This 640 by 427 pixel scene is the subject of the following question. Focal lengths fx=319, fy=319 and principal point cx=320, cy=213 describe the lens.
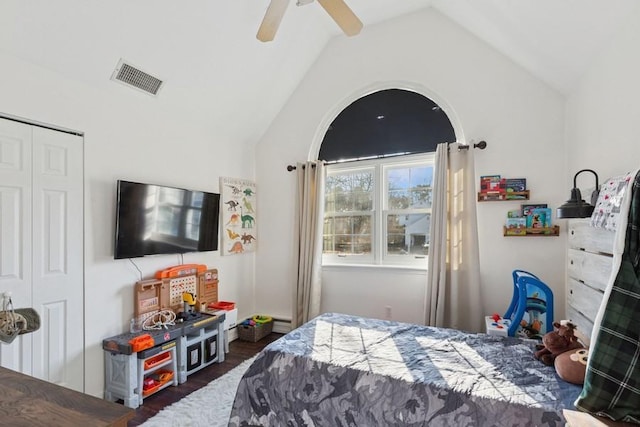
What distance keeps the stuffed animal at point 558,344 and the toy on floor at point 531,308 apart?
459 mm

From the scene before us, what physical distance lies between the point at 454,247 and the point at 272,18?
2520 millimetres

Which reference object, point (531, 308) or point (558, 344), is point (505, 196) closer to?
point (531, 308)

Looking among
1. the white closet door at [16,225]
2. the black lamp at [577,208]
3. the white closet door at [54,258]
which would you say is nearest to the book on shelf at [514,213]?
the black lamp at [577,208]

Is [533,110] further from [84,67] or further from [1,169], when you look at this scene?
[1,169]

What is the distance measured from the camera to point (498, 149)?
3.09m

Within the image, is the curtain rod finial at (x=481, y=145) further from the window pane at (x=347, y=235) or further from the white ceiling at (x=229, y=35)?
the window pane at (x=347, y=235)

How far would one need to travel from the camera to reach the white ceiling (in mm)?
1997

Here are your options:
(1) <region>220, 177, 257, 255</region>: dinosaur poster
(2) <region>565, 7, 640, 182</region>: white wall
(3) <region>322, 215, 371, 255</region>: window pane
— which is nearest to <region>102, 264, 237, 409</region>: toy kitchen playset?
(1) <region>220, 177, 257, 255</region>: dinosaur poster

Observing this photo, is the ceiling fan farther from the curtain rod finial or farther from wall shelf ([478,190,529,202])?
wall shelf ([478,190,529,202])

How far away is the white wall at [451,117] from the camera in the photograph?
2.95 meters

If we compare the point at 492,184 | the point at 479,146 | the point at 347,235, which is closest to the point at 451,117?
the point at 479,146

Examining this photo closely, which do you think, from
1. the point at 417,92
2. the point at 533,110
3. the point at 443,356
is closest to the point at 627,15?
the point at 533,110

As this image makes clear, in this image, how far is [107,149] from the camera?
2.60 metres

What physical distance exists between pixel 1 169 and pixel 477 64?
3964mm
